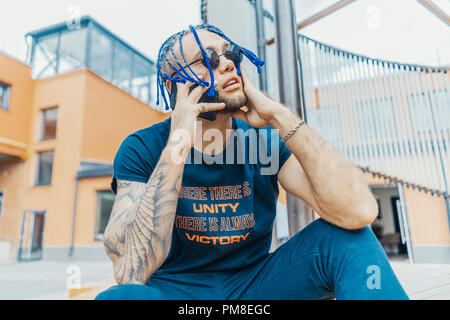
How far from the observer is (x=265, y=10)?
2.16 metres

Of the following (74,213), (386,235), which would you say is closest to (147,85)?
(74,213)

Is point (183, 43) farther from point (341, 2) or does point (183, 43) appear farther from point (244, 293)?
point (341, 2)

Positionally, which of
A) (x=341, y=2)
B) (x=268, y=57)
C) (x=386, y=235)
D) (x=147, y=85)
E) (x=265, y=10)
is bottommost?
(x=386, y=235)

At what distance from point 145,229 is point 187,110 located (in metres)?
0.34

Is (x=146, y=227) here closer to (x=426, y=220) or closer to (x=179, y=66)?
(x=179, y=66)

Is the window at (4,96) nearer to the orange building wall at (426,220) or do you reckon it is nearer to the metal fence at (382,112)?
the metal fence at (382,112)

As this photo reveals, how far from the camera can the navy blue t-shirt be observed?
84 cm

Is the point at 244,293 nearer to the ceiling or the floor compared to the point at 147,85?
nearer to the floor

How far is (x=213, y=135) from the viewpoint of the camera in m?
1.00

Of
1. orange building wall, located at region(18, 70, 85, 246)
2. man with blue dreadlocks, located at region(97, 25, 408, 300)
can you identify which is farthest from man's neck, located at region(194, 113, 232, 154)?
orange building wall, located at region(18, 70, 85, 246)

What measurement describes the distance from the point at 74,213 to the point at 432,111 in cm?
921

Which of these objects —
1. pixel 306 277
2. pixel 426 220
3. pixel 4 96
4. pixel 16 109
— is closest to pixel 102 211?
pixel 16 109

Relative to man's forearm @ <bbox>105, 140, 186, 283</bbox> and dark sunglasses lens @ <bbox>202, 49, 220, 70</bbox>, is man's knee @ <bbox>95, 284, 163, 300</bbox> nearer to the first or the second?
man's forearm @ <bbox>105, 140, 186, 283</bbox>

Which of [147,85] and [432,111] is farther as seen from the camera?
[147,85]
